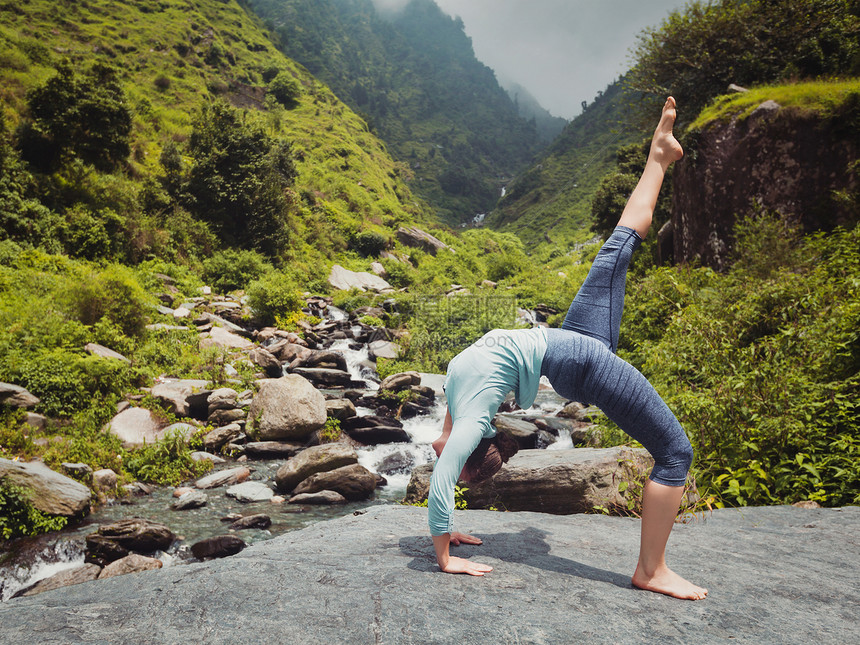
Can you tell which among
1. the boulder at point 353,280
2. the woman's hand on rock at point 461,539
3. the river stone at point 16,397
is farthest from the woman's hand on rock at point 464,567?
the boulder at point 353,280

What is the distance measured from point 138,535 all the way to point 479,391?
6817mm

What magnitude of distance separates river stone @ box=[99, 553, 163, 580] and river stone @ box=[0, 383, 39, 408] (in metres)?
4.64

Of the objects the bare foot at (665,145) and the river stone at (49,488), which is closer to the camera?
the bare foot at (665,145)

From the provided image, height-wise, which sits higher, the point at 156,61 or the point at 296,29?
the point at 296,29

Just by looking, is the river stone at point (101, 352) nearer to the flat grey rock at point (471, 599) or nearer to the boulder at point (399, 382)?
the boulder at point (399, 382)

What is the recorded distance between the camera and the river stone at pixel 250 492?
8.53 meters

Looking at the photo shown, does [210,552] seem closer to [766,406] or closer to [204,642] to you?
[204,642]

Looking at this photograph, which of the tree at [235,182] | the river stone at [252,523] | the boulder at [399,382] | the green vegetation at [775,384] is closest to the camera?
the green vegetation at [775,384]

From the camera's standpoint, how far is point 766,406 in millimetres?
4781

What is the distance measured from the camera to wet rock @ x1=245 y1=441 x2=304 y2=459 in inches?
408

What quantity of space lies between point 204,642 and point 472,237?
55864 millimetres

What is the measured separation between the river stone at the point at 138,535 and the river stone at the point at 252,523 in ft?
3.18

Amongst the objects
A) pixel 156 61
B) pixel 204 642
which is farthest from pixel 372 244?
pixel 204 642

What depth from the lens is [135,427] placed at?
9.84 metres
